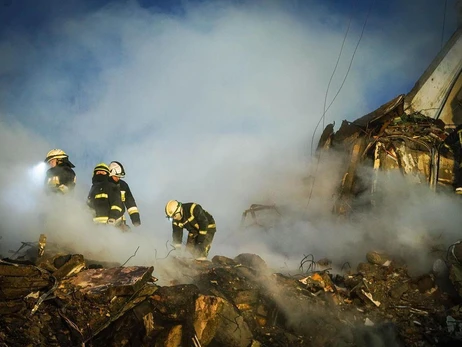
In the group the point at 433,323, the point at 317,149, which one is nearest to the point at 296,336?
the point at 433,323

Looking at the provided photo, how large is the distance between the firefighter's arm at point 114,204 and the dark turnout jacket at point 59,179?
834 millimetres

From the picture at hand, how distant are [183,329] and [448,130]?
36.0ft

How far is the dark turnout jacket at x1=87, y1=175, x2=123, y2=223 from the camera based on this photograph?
21.1 ft

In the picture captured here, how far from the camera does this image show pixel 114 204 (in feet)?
22.0

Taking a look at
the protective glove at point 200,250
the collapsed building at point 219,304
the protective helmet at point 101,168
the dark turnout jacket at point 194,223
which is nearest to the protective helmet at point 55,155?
the protective helmet at point 101,168

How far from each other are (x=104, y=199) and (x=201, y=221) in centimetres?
214

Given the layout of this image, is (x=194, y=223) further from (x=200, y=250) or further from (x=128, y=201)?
(x=128, y=201)

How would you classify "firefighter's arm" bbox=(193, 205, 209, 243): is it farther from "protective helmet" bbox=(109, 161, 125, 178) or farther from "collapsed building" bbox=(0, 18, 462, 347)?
"protective helmet" bbox=(109, 161, 125, 178)

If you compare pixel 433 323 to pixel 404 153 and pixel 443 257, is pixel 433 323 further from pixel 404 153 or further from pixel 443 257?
pixel 404 153

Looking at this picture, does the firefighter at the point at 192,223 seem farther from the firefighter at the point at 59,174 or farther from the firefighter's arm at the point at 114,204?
the firefighter at the point at 59,174

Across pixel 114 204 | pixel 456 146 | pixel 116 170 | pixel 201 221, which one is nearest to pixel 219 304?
pixel 201 221

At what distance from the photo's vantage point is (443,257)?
252 inches

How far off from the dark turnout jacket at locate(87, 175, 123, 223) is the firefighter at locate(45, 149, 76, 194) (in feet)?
1.54

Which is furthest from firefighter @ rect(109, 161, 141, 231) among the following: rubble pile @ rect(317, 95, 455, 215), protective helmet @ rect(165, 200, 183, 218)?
rubble pile @ rect(317, 95, 455, 215)
